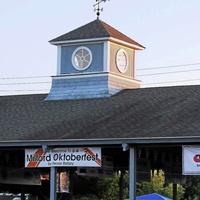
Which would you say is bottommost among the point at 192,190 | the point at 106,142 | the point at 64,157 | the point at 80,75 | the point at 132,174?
the point at 192,190

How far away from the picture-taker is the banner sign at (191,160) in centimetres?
2284

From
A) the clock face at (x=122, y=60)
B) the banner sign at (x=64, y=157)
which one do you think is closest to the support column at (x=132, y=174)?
the banner sign at (x=64, y=157)

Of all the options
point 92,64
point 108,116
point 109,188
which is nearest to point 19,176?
point 92,64

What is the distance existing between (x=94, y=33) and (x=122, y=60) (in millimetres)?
1678

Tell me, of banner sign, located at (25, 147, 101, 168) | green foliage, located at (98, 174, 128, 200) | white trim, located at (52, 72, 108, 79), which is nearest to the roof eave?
banner sign, located at (25, 147, 101, 168)

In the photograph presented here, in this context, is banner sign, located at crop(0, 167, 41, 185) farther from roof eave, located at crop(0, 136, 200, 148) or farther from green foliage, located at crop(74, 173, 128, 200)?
green foliage, located at crop(74, 173, 128, 200)

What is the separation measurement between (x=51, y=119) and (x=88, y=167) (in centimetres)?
250

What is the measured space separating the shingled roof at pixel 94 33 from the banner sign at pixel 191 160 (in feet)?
31.0

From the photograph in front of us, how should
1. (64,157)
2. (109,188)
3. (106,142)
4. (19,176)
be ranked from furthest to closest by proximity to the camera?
(109,188), (19,176), (64,157), (106,142)

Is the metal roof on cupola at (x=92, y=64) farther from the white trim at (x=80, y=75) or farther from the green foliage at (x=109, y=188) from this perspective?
the green foliage at (x=109, y=188)

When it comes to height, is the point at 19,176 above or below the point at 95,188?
above

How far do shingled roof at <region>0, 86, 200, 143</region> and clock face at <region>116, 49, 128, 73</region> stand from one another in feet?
5.53

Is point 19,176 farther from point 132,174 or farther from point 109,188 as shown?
point 109,188

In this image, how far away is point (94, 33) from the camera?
105 feet
